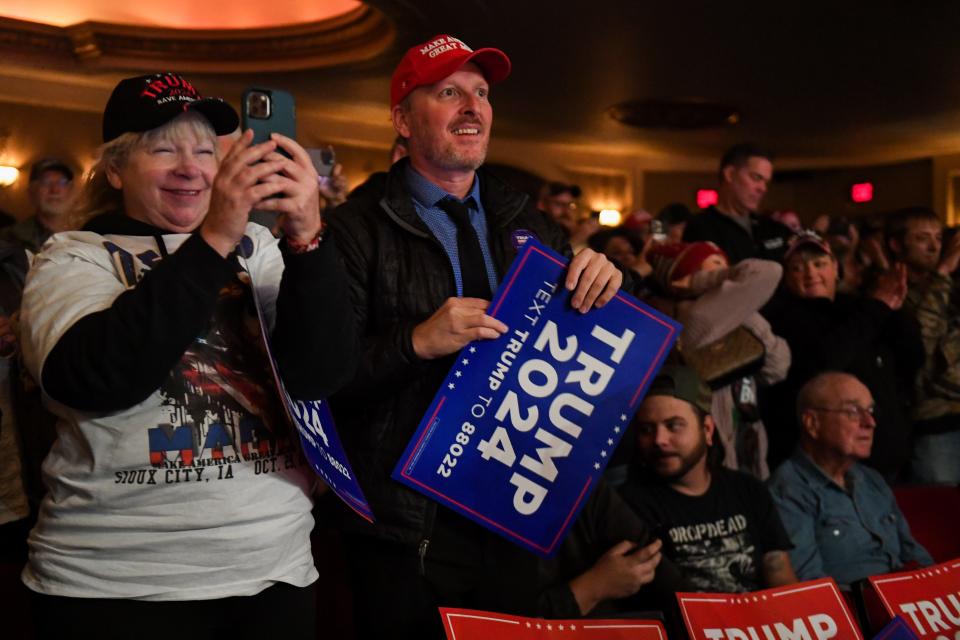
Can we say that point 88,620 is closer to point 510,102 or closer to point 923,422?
point 923,422

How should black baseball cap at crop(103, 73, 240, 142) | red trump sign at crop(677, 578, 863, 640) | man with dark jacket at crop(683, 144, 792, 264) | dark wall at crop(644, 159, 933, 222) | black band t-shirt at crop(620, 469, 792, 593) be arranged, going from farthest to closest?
dark wall at crop(644, 159, 933, 222) → man with dark jacket at crop(683, 144, 792, 264) → black band t-shirt at crop(620, 469, 792, 593) → red trump sign at crop(677, 578, 863, 640) → black baseball cap at crop(103, 73, 240, 142)

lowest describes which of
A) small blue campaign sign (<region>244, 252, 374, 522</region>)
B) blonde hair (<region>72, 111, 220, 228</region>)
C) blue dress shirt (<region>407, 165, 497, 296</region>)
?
small blue campaign sign (<region>244, 252, 374, 522</region>)

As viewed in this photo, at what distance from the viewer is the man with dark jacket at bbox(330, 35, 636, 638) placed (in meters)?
1.69

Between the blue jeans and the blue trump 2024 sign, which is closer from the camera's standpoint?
the blue trump 2024 sign

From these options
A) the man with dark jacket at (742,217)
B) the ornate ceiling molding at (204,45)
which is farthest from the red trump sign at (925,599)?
the ornate ceiling molding at (204,45)

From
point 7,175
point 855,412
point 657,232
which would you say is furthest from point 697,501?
point 7,175

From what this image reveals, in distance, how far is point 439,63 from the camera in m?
1.80

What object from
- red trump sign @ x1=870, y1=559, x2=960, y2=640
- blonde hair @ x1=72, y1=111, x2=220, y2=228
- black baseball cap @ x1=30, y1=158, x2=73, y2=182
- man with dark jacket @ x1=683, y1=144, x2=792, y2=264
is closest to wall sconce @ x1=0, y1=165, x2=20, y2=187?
black baseball cap @ x1=30, y1=158, x2=73, y2=182

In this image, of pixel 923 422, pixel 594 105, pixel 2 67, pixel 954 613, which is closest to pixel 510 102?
pixel 594 105

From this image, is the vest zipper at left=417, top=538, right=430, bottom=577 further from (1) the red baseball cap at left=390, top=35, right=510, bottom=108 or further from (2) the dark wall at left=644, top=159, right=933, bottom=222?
(2) the dark wall at left=644, top=159, right=933, bottom=222

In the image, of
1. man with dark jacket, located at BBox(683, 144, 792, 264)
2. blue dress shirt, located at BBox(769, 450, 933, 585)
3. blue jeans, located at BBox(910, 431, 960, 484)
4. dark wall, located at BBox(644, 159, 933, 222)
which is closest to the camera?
blue dress shirt, located at BBox(769, 450, 933, 585)

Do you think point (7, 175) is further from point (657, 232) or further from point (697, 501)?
point (697, 501)

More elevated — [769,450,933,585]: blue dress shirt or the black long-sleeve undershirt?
the black long-sleeve undershirt

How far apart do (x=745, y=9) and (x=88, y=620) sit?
7374 millimetres
